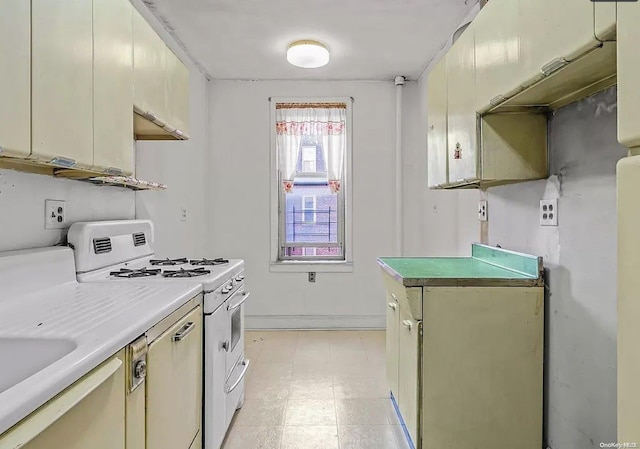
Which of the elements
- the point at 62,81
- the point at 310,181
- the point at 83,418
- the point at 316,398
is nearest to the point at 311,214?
the point at 310,181

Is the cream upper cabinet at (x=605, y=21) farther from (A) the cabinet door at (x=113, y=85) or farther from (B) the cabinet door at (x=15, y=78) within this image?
(A) the cabinet door at (x=113, y=85)

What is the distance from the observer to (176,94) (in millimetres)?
2443

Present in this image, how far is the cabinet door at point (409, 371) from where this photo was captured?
5.79 ft

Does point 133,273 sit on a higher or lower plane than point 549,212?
lower

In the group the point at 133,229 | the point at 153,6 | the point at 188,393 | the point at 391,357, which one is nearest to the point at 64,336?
the point at 188,393

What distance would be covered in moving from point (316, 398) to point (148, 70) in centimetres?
211

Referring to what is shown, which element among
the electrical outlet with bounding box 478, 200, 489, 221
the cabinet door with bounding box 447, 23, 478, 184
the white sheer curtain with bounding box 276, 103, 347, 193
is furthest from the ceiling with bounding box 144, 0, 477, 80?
the electrical outlet with bounding box 478, 200, 489, 221

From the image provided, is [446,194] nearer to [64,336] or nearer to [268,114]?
[268,114]

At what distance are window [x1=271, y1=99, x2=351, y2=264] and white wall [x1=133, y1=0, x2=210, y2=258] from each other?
700 mm

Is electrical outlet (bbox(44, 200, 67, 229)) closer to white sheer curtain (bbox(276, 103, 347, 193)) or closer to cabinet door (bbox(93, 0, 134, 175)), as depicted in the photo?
cabinet door (bbox(93, 0, 134, 175))

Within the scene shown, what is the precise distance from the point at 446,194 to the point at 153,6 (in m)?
2.61

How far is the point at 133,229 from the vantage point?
2.38 metres

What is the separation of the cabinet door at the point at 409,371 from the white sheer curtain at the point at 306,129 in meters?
2.41

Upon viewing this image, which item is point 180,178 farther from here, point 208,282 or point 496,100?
point 496,100
